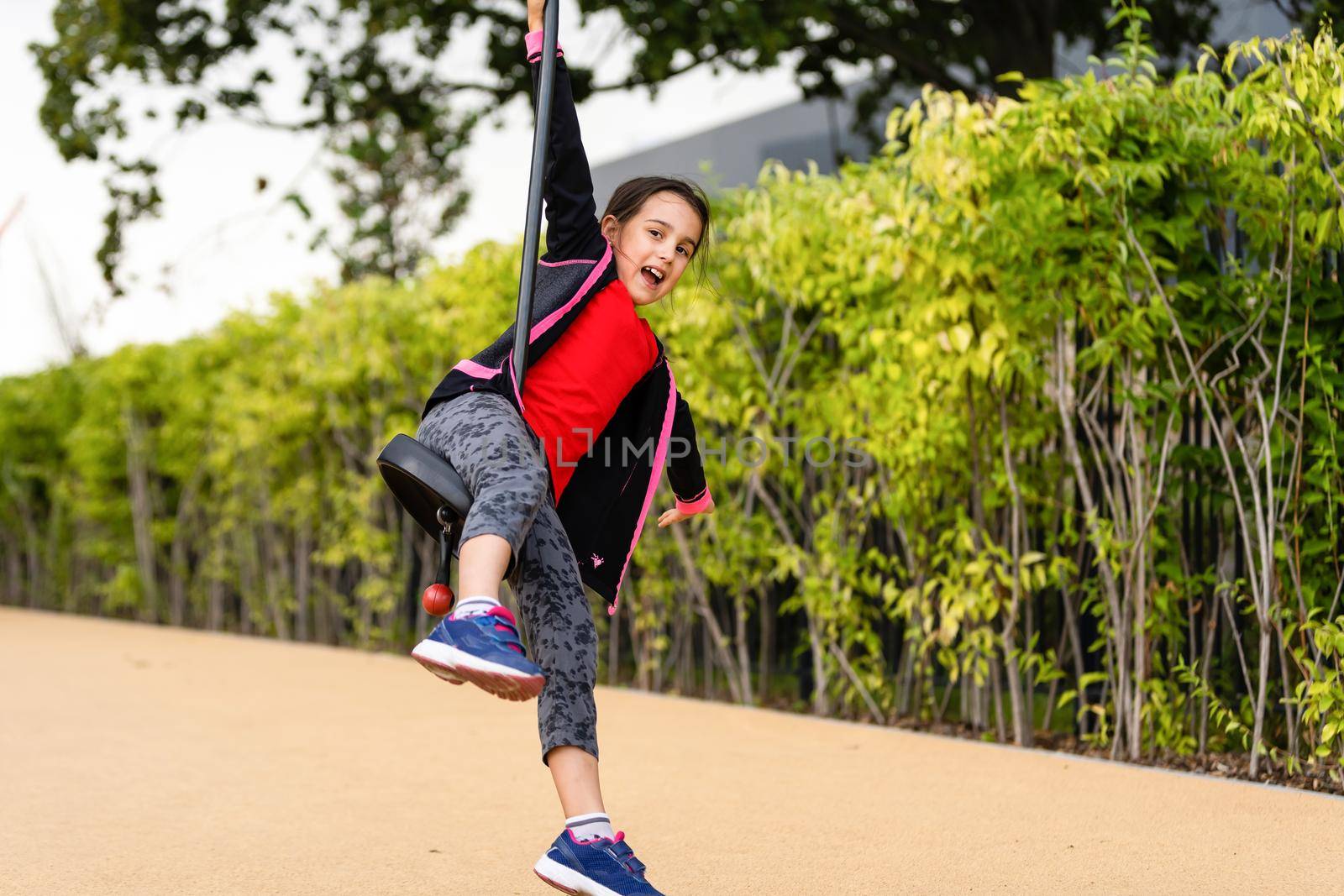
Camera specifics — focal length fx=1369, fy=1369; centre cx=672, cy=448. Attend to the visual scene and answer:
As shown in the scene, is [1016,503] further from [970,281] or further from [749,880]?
[749,880]

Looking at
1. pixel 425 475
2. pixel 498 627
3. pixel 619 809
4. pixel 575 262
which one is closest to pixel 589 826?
pixel 498 627

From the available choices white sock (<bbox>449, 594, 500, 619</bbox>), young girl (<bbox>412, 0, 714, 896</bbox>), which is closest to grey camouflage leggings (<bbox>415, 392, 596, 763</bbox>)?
young girl (<bbox>412, 0, 714, 896</bbox>)

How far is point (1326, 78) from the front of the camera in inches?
157

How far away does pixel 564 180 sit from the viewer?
2.81 m

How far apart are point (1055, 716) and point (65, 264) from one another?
16449 mm

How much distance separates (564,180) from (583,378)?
0.41 m

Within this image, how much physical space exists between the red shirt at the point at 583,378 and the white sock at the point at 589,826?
0.70 meters

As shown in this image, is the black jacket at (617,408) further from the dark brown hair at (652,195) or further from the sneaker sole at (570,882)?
the sneaker sole at (570,882)

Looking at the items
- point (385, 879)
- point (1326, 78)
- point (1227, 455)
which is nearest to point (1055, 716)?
point (1227, 455)

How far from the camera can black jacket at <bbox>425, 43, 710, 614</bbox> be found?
277 cm

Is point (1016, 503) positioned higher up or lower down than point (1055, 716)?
higher up

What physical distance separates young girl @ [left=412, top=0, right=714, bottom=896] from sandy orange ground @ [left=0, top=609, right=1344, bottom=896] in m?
0.75

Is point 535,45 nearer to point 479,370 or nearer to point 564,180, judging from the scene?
point 564,180

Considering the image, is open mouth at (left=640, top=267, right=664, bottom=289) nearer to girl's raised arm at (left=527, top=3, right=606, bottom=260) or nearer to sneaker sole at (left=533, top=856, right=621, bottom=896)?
girl's raised arm at (left=527, top=3, right=606, bottom=260)
